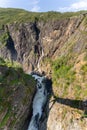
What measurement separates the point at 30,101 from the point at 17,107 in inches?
340

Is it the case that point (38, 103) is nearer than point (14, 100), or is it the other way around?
point (14, 100)

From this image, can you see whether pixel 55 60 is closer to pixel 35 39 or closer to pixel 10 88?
pixel 10 88

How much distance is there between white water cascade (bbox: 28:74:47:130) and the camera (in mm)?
101231

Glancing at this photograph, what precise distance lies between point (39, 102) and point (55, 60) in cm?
2101

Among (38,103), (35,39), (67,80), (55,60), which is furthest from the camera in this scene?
(35,39)

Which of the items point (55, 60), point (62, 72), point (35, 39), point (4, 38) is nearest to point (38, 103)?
point (62, 72)

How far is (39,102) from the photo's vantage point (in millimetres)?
110188

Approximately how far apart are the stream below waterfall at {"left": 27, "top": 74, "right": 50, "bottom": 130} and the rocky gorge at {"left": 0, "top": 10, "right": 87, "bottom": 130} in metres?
2.19

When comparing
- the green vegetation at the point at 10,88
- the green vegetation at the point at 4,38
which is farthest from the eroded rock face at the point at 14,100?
the green vegetation at the point at 4,38

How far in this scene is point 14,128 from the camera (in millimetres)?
92188

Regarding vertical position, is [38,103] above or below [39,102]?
above

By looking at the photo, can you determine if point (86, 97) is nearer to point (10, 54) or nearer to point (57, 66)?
point (57, 66)

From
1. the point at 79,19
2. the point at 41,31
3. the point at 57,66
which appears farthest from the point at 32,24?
the point at 57,66

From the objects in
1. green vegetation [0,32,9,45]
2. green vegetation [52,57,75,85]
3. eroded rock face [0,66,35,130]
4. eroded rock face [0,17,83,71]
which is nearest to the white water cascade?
eroded rock face [0,66,35,130]
